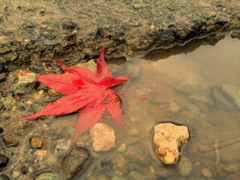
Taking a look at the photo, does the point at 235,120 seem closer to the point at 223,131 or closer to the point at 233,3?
the point at 223,131

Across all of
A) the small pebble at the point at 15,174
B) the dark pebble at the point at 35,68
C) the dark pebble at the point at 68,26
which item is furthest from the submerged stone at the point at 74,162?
the dark pebble at the point at 68,26

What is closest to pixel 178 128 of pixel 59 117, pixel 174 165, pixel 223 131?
pixel 174 165

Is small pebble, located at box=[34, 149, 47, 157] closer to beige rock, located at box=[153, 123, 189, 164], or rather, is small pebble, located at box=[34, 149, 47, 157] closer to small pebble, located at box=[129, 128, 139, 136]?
small pebble, located at box=[129, 128, 139, 136]

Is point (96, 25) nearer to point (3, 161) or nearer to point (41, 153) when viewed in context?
point (41, 153)

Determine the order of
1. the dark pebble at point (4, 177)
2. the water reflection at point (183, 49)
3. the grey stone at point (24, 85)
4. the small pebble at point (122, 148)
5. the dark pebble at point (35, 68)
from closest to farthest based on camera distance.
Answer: the dark pebble at point (4, 177), the small pebble at point (122, 148), the grey stone at point (24, 85), the dark pebble at point (35, 68), the water reflection at point (183, 49)

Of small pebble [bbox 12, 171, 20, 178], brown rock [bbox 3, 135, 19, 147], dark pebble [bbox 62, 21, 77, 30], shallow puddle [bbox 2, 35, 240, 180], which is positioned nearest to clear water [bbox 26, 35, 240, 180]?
shallow puddle [bbox 2, 35, 240, 180]

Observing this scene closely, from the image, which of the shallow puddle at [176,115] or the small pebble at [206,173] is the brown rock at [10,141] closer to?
the shallow puddle at [176,115]

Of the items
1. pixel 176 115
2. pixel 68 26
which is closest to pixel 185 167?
pixel 176 115
